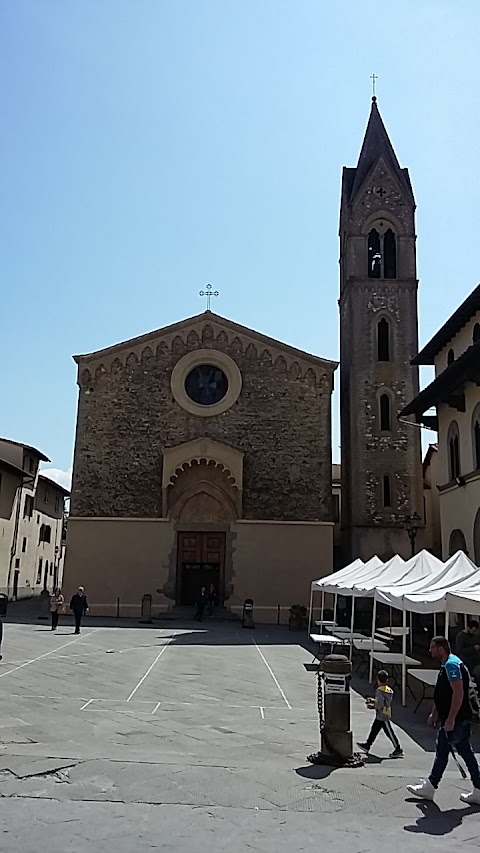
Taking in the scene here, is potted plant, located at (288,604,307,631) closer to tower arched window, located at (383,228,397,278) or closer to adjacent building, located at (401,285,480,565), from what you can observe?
adjacent building, located at (401,285,480,565)

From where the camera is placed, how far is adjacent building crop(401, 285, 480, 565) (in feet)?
65.0

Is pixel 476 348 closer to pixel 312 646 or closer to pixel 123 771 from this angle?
pixel 312 646

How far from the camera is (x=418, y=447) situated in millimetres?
31516

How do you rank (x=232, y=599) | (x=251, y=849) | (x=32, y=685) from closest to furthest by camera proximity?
(x=251, y=849) → (x=32, y=685) → (x=232, y=599)

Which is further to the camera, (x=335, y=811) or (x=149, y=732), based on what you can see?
(x=149, y=732)

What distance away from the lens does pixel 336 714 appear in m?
8.30

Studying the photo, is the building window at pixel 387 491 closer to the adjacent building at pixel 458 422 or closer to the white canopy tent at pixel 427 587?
the adjacent building at pixel 458 422

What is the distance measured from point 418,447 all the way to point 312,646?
1285cm

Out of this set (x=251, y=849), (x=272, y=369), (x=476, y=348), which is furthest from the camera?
(x=272, y=369)

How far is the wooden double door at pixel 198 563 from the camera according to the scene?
29797 mm

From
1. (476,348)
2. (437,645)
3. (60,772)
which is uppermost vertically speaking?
(476,348)

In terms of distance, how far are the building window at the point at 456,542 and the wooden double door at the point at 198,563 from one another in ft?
33.8

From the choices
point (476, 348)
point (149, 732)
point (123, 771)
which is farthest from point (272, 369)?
point (123, 771)

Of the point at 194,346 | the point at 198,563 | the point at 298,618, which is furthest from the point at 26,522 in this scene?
the point at 298,618
